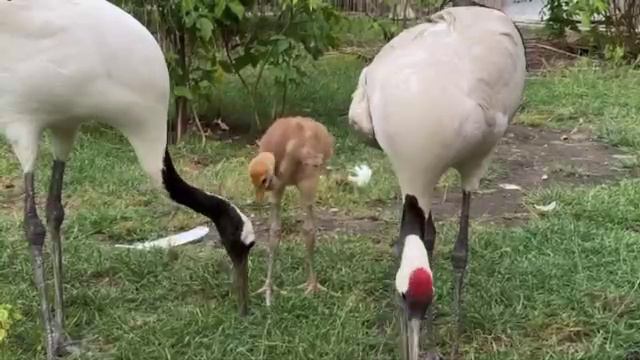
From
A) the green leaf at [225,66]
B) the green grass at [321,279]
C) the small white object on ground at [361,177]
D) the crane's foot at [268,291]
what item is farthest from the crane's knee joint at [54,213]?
the green leaf at [225,66]

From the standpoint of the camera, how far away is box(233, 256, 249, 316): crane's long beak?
4.36 meters

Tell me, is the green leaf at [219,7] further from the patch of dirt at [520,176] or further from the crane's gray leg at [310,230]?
the crane's gray leg at [310,230]

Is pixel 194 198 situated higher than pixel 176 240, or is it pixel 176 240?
pixel 194 198

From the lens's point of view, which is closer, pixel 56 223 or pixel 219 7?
pixel 56 223

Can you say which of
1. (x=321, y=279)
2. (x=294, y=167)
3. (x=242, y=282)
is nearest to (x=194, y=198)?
(x=242, y=282)

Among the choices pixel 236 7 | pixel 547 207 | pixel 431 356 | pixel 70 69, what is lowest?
pixel 547 207

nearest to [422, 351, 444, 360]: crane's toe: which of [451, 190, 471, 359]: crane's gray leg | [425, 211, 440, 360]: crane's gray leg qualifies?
[425, 211, 440, 360]: crane's gray leg

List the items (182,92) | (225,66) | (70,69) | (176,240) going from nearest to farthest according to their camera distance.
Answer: (70,69), (176,240), (182,92), (225,66)

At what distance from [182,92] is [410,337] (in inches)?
145

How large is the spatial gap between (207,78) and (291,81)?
55cm

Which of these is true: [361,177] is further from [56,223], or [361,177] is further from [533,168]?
[56,223]

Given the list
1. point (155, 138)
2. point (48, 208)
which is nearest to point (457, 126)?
point (155, 138)

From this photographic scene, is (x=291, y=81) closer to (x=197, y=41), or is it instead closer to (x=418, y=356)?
(x=197, y=41)

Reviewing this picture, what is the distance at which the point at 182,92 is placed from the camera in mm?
6980
